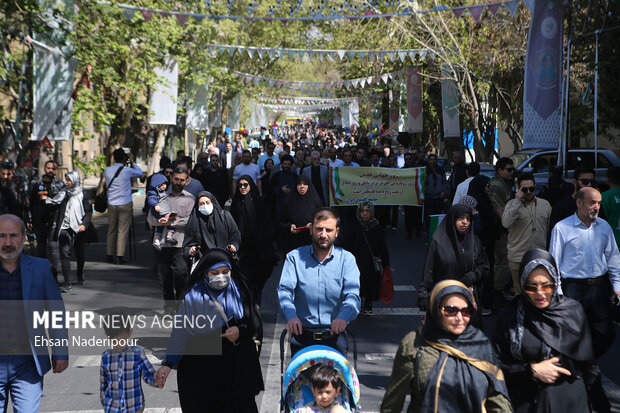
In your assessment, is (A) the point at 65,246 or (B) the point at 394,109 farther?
(B) the point at 394,109

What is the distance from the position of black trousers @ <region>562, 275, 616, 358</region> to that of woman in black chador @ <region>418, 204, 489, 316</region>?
0.77m

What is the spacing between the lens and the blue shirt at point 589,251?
6785 mm

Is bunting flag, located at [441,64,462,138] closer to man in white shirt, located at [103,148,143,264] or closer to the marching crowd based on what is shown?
man in white shirt, located at [103,148,143,264]

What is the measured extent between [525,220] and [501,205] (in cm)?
110

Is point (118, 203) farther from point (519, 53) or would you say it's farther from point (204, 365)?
point (519, 53)

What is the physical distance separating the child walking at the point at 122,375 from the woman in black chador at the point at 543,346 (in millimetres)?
2223

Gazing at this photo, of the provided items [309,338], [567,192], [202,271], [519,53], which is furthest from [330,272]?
[519,53]

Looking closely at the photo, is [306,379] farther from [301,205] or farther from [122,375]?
[301,205]

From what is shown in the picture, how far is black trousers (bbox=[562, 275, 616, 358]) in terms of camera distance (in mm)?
6298

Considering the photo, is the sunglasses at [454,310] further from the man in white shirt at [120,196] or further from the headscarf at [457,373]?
the man in white shirt at [120,196]

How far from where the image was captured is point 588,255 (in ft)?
22.3

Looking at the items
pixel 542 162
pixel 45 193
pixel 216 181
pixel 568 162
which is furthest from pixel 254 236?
pixel 542 162

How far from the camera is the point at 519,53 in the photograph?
2273 cm

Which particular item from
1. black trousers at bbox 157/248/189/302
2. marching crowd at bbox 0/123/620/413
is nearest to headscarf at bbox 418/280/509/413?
marching crowd at bbox 0/123/620/413
